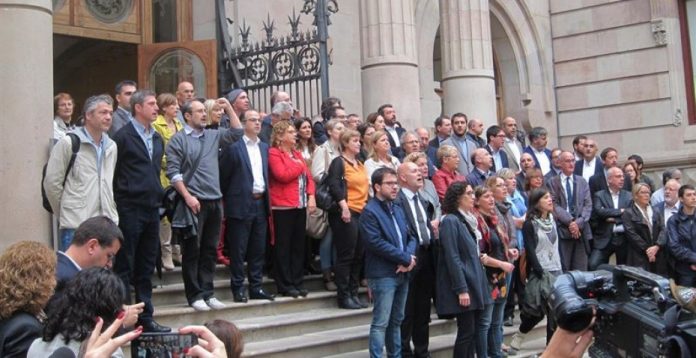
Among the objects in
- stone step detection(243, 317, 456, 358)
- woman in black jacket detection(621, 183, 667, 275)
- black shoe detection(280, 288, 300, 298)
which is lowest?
stone step detection(243, 317, 456, 358)

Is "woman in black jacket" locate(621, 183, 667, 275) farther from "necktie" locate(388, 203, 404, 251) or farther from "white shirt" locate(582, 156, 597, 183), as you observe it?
"necktie" locate(388, 203, 404, 251)

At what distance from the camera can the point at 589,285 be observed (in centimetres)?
334

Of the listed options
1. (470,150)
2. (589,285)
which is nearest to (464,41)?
(470,150)

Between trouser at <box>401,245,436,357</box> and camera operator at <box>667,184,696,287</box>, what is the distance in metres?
3.80

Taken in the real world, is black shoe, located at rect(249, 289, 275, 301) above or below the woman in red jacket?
below

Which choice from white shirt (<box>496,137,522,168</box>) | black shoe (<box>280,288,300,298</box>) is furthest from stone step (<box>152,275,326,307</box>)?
white shirt (<box>496,137,522,168</box>)

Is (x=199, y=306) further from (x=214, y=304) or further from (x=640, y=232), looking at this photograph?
(x=640, y=232)

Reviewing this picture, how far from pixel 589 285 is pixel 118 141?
4834 mm

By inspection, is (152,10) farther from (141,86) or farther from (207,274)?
(207,274)

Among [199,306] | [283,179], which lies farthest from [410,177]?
[199,306]

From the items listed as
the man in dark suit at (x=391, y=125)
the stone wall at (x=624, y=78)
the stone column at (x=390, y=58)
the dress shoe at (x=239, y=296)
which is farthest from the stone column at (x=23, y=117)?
the stone wall at (x=624, y=78)

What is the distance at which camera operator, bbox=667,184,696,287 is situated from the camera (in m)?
10.6

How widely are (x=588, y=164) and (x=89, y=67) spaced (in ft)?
32.1

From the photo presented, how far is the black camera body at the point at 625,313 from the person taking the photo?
8.71ft
